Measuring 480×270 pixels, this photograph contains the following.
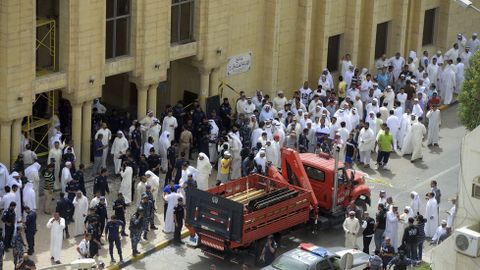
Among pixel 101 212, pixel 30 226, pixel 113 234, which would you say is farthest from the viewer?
pixel 101 212

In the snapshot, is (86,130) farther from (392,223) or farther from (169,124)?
(392,223)

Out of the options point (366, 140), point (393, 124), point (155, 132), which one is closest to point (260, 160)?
point (155, 132)

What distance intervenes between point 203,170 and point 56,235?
19.6ft

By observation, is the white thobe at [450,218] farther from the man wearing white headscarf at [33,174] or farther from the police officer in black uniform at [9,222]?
the police officer in black uniform at [9,222]

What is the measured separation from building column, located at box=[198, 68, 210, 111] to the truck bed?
309 inches

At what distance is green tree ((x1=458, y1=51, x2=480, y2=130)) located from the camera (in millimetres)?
37344

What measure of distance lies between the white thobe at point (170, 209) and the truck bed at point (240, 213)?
129cm

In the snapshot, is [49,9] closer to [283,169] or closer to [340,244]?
[283,169]

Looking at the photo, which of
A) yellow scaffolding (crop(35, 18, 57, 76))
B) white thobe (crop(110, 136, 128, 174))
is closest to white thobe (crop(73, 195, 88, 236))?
white thobe (crop(110, 136, 128, 174))

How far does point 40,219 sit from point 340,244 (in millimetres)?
7787

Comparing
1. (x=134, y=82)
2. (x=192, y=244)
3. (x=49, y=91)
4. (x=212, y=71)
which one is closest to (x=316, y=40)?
(x=212, y=71)

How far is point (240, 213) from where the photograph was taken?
30.6m

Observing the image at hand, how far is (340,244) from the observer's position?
3334cm

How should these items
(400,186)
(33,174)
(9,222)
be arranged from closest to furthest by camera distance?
(9,222), (33,174), (400,186)
